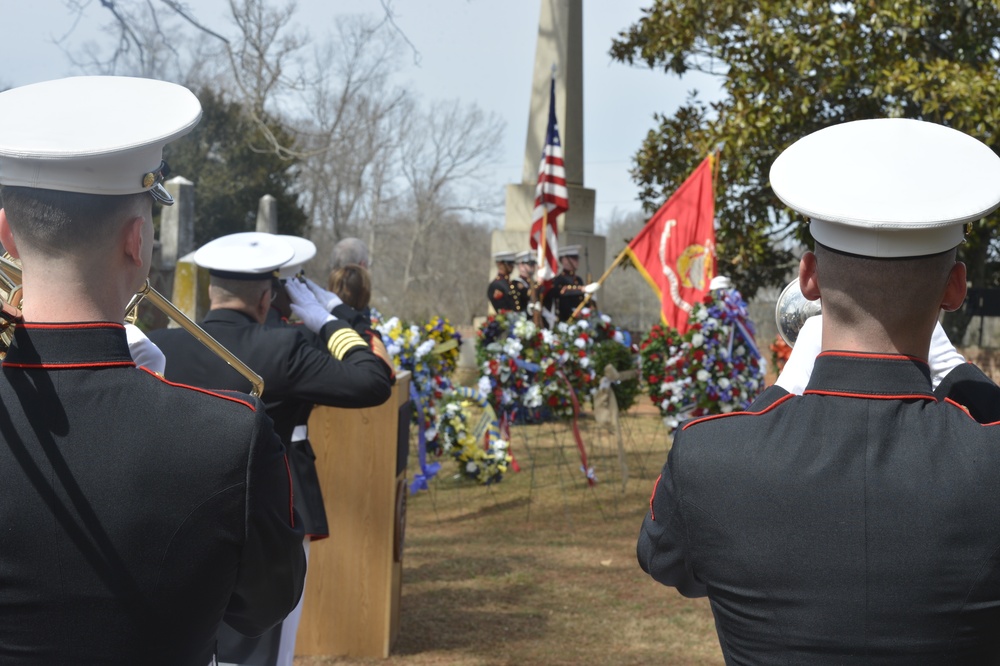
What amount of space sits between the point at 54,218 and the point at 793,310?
2.13 m

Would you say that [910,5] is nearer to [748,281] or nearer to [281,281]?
[748,281]

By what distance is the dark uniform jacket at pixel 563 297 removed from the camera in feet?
38.6

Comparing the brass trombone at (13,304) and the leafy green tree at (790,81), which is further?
the leafy green tree at (790,81)

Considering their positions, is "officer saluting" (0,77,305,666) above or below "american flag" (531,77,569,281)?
above

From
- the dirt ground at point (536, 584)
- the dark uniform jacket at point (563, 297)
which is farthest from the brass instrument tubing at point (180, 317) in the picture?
the dark uniform jacket at point (563, 297)

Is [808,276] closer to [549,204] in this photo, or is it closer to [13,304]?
[13,304]

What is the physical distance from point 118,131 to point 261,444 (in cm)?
54

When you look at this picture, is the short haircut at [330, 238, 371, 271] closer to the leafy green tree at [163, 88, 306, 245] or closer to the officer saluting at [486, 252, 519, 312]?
the officer saluting at [486, 252, 519, 312]

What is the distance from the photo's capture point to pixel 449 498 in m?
8.80

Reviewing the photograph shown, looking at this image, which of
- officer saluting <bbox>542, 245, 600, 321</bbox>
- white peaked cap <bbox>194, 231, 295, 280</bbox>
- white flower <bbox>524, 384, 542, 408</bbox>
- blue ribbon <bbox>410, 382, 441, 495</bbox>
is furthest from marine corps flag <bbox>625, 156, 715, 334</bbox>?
white peaked cap <bbox>194, 231, 295, 280</bbox>

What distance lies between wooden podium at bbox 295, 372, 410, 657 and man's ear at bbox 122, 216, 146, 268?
3240 millimetres

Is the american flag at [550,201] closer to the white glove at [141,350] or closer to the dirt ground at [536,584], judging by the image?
the dirt ground at [536,584]

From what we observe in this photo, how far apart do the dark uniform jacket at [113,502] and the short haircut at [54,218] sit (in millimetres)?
133

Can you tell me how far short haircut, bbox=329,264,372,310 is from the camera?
221 inches
